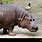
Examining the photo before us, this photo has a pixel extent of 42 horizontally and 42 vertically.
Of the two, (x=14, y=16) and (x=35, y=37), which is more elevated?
(x=14, y=16)

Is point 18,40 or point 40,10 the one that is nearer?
point 18,40

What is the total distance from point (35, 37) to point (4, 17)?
0.32 meters

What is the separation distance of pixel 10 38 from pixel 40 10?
1059mm

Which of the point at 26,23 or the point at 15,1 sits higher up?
the point at 15,1

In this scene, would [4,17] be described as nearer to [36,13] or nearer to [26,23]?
[26,23]


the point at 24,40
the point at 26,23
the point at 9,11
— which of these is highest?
the point at 9,11

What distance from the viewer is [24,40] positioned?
1.34 m

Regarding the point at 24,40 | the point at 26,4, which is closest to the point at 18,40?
the point at 24,40

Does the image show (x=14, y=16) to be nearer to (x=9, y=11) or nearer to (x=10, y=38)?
(x=9, y=11)

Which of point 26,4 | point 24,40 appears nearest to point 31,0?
point 26,4

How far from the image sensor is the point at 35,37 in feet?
4.44

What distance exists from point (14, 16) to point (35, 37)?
258 millimetres

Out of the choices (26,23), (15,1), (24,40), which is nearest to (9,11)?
(26,23)

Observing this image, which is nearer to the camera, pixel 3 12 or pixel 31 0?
pixel 3 12
